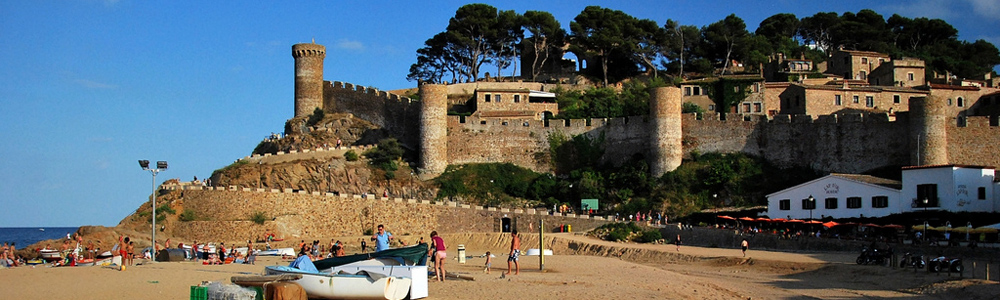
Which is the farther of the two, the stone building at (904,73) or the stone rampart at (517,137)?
the stone building at (904,73)

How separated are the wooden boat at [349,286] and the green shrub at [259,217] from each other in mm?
21370

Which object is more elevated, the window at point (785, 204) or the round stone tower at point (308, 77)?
the round stone tower at point (308, 77)

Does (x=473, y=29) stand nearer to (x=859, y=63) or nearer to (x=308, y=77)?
(x=308, y=77)

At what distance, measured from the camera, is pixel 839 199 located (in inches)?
1394

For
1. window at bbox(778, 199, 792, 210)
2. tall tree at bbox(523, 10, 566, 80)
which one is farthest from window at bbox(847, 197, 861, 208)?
tall tree at bbox(523, 10, 566, 80)

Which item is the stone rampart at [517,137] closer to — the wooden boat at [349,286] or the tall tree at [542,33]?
the tall tree at [542,33]

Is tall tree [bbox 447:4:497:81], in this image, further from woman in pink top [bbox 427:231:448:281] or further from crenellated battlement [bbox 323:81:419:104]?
woman in pink top [bbox 427:231:448:281]

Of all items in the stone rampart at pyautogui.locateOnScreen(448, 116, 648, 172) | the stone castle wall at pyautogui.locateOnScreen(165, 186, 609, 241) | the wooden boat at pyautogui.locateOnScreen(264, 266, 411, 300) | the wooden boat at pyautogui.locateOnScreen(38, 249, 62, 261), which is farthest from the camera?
the stone rampart at pyautogui.locateOnScreen(448, 116, 648, 172)

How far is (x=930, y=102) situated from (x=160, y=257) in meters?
30.5

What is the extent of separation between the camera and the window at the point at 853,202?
114 ft

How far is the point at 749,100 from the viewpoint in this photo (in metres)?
49.8

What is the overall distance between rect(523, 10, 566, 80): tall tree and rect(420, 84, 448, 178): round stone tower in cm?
1502

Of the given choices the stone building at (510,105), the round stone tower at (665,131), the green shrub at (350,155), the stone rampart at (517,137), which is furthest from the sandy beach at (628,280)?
the stone building at (510,105)

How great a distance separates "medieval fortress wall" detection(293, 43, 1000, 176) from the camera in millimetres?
40125
